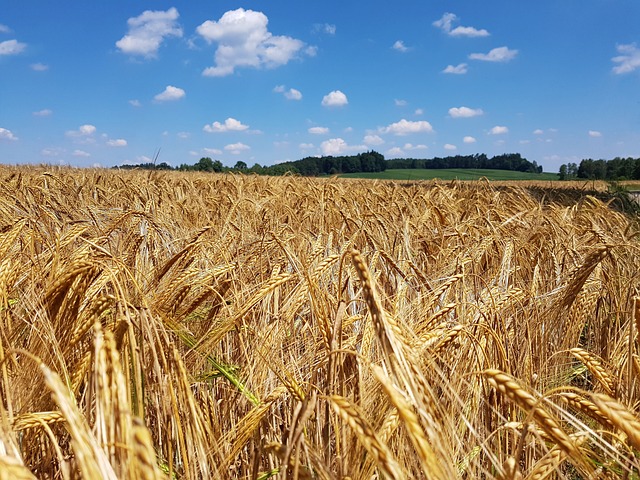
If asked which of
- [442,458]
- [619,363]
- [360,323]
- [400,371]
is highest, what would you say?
[400,371]

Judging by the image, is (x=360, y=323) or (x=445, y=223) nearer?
(x=360, y=323)

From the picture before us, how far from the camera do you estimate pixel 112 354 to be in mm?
608

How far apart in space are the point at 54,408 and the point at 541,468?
0.96m

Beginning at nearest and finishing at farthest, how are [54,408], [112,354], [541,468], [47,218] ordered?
[112,354], [541,468], [54,408], [47,218]

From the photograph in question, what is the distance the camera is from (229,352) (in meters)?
1.70

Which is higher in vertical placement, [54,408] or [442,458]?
[442,458]

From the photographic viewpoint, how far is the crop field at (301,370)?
25.5 inches

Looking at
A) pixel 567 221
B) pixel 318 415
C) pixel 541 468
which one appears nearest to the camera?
pixel 541 468

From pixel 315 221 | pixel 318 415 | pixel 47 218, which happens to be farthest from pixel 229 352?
pixel 315 221

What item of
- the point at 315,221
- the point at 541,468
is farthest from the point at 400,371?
the point at 315,221

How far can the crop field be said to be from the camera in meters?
0.65

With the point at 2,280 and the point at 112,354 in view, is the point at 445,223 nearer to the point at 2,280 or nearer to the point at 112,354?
the point at 2,280

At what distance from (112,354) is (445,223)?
11.4ft

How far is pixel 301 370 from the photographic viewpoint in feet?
5.10
